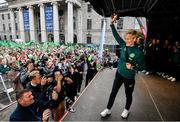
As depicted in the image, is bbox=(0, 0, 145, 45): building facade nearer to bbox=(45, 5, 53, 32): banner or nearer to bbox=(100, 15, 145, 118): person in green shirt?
bbox=(45, 5, 53, 32): banner

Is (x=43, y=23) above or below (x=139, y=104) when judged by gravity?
above

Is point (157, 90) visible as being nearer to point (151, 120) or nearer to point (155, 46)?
point (151, 120)

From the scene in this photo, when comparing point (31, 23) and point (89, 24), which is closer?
point (89, 24)

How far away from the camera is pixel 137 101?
4098mm

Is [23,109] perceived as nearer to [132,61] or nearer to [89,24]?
[132,61]

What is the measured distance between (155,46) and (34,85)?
530 centimetres

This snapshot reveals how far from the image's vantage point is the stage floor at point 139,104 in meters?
3.24

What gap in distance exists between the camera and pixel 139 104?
154 inches

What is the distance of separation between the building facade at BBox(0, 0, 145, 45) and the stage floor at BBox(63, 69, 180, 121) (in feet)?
105

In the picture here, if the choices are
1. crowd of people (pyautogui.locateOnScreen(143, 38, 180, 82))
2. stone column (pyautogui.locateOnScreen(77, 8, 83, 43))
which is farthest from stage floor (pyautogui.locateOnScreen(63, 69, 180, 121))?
stone column (pyautogui.locateOnScreen(77, 8, 83, 43))

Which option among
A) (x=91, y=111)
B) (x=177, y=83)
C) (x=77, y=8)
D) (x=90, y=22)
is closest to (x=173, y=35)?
(x=177, y=83)

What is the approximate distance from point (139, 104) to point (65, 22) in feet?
136

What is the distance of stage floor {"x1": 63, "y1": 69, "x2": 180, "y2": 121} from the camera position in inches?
127

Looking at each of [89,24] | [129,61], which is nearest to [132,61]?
[129,61]
